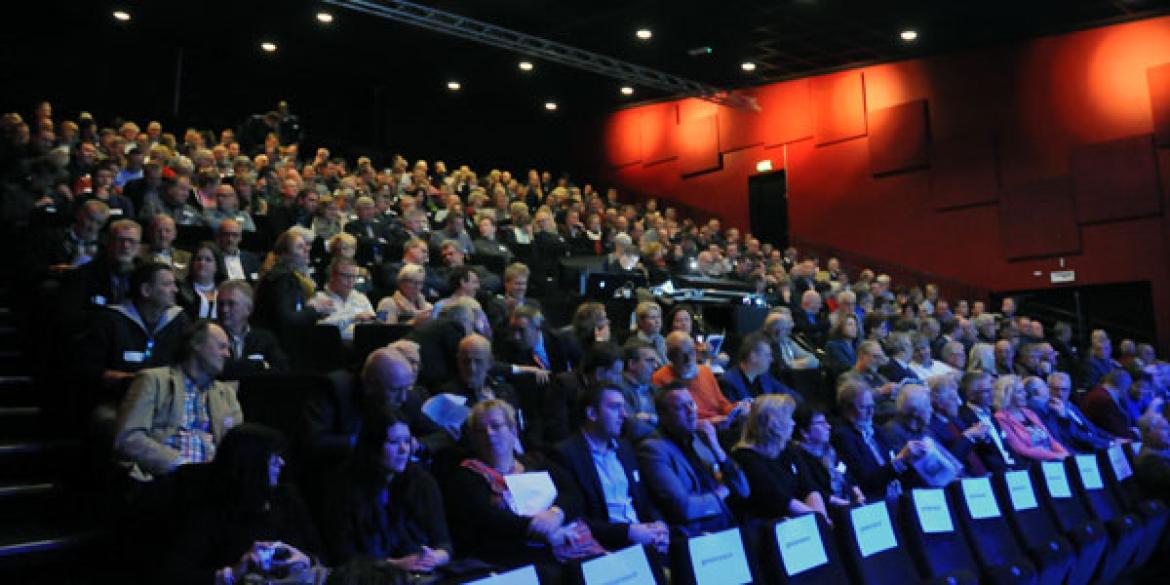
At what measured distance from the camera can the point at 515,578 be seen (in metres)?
1.51

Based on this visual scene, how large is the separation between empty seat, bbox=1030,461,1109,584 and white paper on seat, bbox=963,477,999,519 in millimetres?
419

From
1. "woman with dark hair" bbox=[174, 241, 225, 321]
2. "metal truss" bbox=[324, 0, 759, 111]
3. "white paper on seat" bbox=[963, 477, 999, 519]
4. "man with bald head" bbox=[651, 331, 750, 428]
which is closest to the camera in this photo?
"white paper on seat" bbox=[963, 477, 999, 519]

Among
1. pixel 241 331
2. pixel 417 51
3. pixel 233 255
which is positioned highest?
pixel 417 51

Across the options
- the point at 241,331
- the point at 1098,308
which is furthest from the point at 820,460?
the point at 1098,308

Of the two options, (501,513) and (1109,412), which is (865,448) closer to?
(501,513)

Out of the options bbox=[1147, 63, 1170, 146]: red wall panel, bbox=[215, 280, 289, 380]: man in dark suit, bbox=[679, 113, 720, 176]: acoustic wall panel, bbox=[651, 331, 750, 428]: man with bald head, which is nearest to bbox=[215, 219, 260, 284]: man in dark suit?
bbox=[215, 280, 289, 380]: man in dark suit

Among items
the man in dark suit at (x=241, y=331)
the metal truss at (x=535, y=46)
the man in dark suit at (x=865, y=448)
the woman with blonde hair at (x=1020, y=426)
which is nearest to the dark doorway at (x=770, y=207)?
the metal truss at (x=535, y=46)

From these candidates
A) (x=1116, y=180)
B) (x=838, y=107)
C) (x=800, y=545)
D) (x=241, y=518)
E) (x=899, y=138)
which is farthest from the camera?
(x=838, y=107)

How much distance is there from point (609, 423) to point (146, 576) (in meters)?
1.41

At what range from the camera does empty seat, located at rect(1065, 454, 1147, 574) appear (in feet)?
10.4

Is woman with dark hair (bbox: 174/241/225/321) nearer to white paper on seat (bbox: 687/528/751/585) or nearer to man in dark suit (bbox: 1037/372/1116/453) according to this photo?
white paper on seat (bbox: 687/528/751/585)

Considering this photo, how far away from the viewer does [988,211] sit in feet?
34.1

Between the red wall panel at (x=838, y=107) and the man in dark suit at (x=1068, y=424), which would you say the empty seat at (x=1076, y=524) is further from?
the red wall panel at (x=838, y=107)

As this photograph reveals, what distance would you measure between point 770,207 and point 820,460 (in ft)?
30.5
